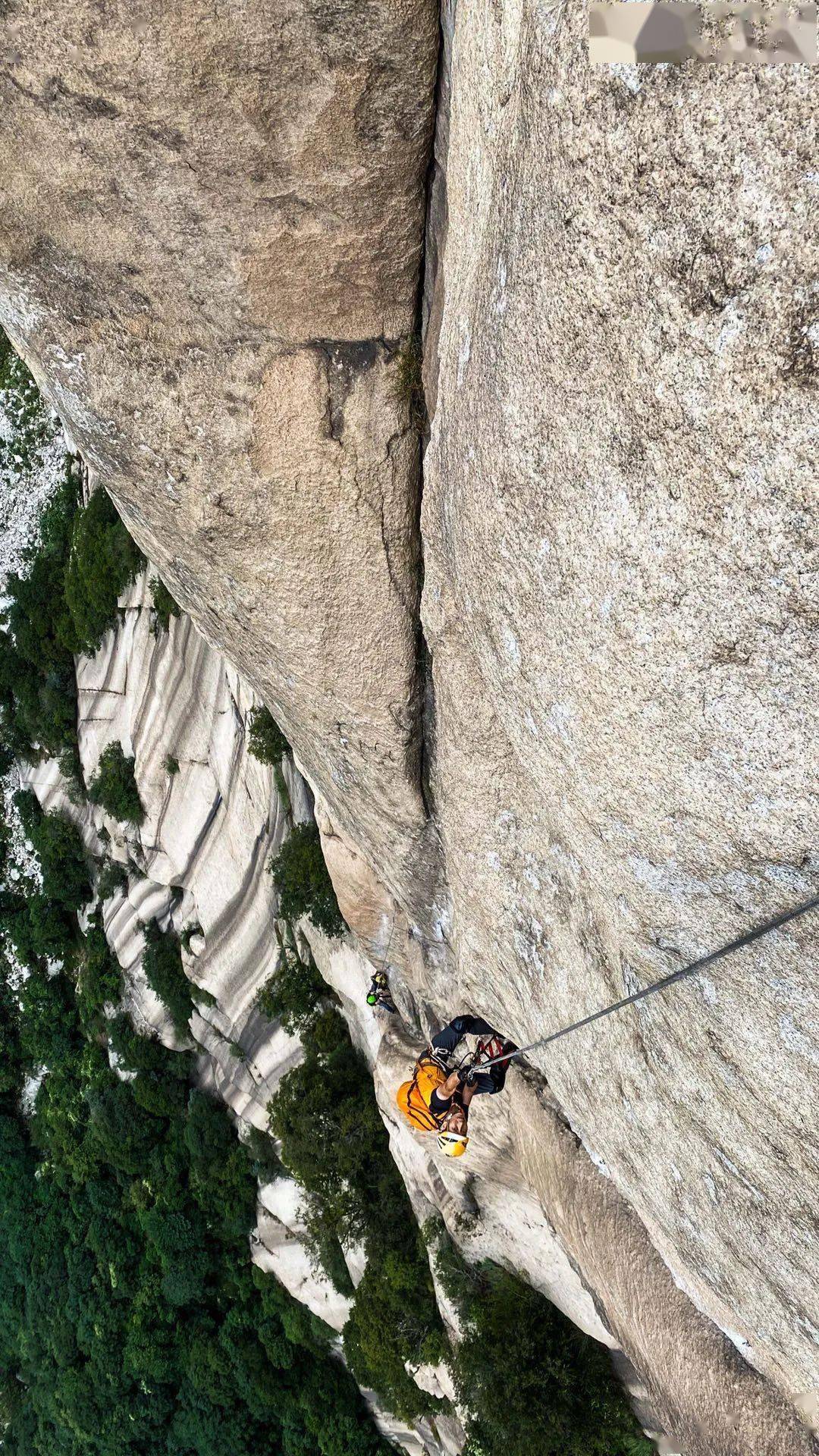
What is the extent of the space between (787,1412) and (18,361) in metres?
18.1

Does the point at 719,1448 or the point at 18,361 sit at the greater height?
the point at 18,361

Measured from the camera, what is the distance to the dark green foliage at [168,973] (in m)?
15.3

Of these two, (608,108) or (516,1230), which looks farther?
(516,1230)

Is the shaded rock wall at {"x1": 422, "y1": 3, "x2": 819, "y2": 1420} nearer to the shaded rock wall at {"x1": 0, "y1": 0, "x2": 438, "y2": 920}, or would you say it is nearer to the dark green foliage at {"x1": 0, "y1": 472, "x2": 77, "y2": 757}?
the shaded rock wall at {"x1": 0, "y1": 0, "x2": 438, "y2": 920}

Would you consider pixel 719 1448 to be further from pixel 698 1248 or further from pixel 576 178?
pixel 576 178

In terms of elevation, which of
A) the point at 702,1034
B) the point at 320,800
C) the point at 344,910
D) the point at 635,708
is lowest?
the point at 344,910

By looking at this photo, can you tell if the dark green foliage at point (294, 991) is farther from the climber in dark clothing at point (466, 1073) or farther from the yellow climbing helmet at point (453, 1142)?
the yellow climbing helmet at point (453, 1142)

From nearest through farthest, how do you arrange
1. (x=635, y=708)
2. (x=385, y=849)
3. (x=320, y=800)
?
(x=635, y=708) → (x=385, y=849) → (x=320, y=800)

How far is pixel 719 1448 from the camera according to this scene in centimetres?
590

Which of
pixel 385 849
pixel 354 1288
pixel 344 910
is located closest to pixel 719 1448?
pixel 385 849

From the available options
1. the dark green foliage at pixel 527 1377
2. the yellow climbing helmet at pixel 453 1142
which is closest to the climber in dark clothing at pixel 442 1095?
the yellow climbing helmet at pixel 453 1142

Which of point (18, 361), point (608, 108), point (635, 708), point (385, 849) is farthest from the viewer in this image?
point (18, 361)

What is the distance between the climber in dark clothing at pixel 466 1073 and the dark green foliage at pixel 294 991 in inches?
235

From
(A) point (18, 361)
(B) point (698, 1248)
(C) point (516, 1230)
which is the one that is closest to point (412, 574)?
(B) point (698, 1248)
